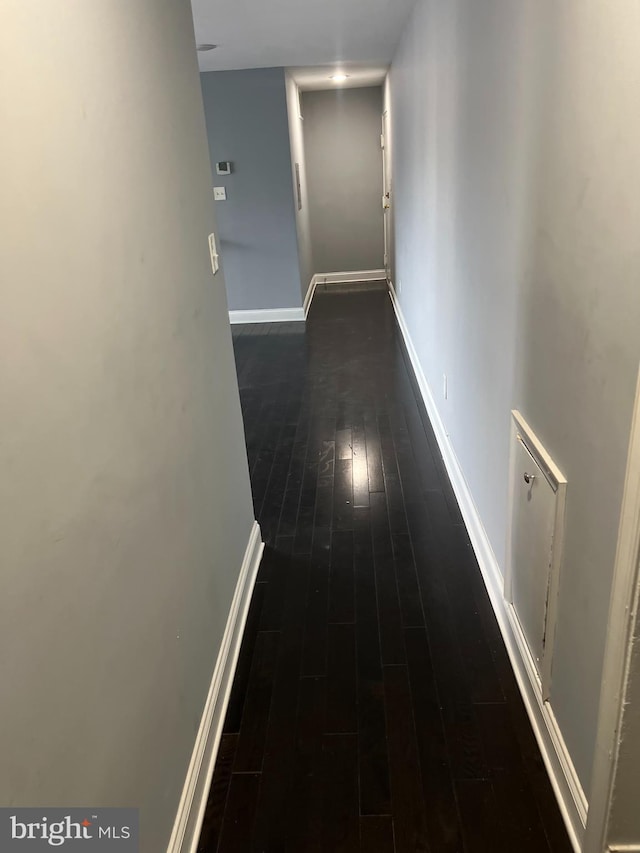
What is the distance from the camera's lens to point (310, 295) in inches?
284

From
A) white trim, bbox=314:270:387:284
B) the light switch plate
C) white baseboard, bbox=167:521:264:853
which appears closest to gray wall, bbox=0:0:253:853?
white baseboard, bbox=167:521:264:853

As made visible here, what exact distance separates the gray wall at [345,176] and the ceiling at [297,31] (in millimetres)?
2025

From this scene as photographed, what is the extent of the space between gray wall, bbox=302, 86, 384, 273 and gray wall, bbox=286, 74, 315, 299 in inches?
9.3

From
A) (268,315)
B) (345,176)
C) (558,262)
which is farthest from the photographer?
(345,176)

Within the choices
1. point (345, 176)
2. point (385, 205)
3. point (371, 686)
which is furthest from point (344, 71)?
point (371, 686)

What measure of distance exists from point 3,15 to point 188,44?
1.10 m

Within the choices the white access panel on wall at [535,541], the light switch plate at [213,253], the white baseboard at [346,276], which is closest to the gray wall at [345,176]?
the white baseboard at [346,276]

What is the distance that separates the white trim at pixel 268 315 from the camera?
631 cm

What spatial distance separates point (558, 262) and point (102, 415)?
→ 100cm

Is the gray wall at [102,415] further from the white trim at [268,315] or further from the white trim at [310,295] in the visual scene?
the white trim at [310,295]

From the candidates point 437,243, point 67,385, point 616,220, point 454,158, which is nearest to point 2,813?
point 67,385

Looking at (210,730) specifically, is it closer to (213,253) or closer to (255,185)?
(213,253)

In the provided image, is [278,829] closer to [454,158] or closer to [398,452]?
[398,452]

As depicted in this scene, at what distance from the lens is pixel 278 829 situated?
1.45 meters
